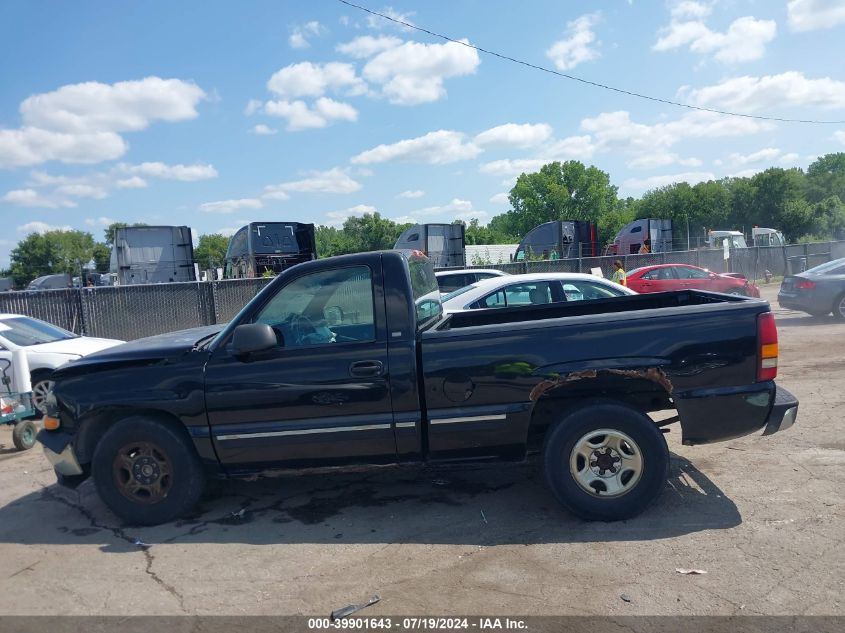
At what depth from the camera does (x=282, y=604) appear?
3.61m

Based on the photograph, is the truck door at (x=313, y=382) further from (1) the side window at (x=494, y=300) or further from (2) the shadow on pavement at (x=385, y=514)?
(1) the side window at (x=494, y=300)

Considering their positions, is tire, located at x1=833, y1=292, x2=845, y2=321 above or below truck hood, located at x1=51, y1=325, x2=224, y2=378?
below

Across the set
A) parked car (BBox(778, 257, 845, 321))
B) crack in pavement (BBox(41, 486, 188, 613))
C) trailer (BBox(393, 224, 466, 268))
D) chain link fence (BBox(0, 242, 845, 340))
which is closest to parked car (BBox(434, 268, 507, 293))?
chain link fence (BBox(0, 242, 845, 340))

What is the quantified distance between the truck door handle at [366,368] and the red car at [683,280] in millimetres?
14726

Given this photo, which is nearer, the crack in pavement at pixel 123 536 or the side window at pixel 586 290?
the crack in pavement at pixel 123 536

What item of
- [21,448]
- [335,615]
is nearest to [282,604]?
[335,615]

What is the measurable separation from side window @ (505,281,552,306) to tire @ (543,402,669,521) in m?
4.78

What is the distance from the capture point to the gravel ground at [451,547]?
3564 mm

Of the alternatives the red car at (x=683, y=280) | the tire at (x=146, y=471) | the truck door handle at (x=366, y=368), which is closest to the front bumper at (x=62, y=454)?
the tire at (x=146, y=471)

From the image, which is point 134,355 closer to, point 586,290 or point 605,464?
point 605,464

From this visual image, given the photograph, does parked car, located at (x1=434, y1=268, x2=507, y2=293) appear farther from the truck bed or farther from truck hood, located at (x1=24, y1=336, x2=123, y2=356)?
the truck bed

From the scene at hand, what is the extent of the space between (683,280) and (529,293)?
34.1 ft

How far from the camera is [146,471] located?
477 centimetres

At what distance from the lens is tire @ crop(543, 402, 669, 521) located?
4.36 m
